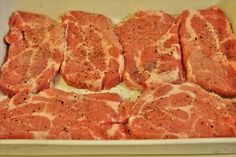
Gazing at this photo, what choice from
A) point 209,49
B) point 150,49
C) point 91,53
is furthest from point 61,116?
point 209,49

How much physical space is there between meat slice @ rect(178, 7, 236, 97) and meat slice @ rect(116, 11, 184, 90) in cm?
6

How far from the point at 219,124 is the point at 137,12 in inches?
35.5

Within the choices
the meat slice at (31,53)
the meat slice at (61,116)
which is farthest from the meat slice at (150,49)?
the meat slice at (31,53)

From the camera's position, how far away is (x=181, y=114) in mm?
1753

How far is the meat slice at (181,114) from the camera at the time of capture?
169cm

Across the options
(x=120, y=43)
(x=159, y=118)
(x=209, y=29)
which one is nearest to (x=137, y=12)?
(x=120, y=43)

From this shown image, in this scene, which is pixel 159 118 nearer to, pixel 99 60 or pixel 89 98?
pixel 89 98

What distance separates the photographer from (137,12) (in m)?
2.30

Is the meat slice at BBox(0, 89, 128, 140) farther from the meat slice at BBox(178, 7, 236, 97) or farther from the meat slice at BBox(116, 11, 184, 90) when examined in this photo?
the meat slice at BBox(178, 7, 236, 97)

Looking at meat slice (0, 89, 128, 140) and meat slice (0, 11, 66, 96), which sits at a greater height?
meat slice (0, 11, 66, 96)

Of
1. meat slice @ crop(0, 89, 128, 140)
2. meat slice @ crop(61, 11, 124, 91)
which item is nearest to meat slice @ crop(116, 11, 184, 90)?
meat slice @ crop(61, 11, 124, 91)

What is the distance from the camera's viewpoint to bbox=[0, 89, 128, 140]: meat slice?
1.69m

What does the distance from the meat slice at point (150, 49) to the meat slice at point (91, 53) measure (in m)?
0.06

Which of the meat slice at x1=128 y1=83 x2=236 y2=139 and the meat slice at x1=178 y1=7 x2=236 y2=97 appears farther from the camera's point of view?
the meat slice at x1=178 y1=7 x2=236 y2=97
